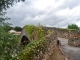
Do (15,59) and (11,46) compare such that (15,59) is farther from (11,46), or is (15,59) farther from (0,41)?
(11,46)

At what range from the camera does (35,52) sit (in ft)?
25.6

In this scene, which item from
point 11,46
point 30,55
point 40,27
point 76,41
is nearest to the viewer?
point 30,55

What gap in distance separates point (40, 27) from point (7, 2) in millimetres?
9274

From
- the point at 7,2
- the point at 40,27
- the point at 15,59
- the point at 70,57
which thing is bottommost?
the point at 70,57

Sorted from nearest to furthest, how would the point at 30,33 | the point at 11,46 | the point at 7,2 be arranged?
the point at 7,2 < the point at 11,46 < the point at 30,33

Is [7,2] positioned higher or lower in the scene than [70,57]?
higher

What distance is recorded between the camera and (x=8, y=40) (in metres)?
13.3

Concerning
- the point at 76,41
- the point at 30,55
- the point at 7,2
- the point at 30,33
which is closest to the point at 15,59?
the point at 30,55

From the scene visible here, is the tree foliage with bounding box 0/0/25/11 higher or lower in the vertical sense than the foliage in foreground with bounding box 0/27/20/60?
higher

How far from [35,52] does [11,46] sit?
5.91m

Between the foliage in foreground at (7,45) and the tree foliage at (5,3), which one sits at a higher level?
the tree foliage at (5,3)

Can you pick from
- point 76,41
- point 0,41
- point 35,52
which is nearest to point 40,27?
point 76,41

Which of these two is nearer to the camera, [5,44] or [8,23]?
[5,44]

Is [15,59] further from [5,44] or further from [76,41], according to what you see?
[76,41]
